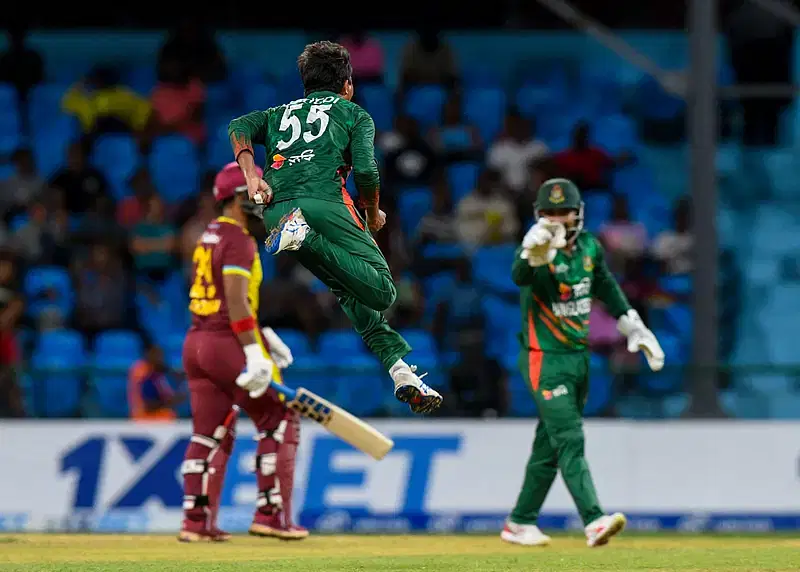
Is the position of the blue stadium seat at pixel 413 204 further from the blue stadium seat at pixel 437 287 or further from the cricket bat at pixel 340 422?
the cricket bat at pixel 340 422

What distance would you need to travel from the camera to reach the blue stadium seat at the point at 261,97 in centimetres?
1825

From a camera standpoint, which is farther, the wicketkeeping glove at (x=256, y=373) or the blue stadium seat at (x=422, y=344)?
the blue stadium seat at (x=422, y=344)

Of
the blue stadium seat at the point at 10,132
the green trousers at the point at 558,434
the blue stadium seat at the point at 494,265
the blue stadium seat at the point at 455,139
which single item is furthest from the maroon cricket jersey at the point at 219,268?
the blue stadium seat at the point at 10,132

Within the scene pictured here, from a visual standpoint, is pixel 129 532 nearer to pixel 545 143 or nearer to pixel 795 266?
pixel 545 143

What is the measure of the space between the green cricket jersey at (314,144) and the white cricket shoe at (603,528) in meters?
2.74

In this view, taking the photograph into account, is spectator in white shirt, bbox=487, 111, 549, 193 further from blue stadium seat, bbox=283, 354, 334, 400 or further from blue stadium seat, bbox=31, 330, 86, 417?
blue stadium seat, bbox=31, 330, 86, 417

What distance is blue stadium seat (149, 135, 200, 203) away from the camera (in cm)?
1736

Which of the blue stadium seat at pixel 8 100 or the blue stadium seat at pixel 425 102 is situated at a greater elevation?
the blue stadium seat at pixel 425 102

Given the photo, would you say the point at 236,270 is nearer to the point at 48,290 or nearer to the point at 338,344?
the point at 338,344

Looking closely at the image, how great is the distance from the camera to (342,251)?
8602 millimetres

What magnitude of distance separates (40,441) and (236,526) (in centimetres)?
179

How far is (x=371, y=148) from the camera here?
28.2 feet

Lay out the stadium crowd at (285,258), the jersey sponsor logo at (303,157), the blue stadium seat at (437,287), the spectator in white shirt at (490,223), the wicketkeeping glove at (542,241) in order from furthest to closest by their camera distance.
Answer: the spectator in white shirt at (490,223), the blue stadium seat at (437,287), the stadium crowd at (285,258), the wicketkeeping glove at (542,241), the jersey sponsor logo at (303,157)

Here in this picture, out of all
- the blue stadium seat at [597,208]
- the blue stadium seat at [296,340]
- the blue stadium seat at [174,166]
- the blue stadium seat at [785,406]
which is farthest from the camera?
the blue stadium seat at [174,166]
